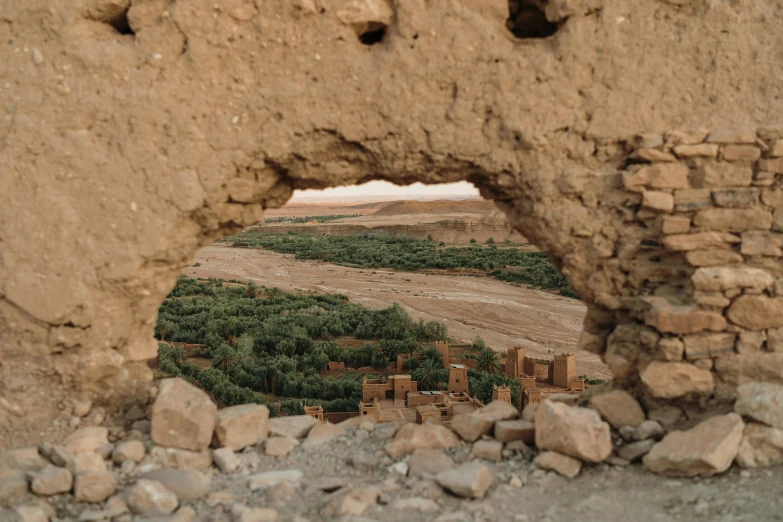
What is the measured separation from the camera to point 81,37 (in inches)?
141

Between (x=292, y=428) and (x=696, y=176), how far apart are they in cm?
325

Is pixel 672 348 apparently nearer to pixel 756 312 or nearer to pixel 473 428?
pixel 756 312

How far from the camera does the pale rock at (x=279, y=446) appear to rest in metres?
3.65

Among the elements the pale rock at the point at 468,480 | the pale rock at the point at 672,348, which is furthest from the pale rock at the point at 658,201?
the pale rock at the point at 468,480

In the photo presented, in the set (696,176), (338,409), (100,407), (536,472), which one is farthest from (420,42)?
(338,409)

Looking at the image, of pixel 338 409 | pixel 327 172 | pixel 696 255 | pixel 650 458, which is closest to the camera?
pixel 650 458

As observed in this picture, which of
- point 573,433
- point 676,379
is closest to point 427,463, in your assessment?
point 573,433

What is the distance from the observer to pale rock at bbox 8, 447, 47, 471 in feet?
10.5

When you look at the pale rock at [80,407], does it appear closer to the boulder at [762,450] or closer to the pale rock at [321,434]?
the pale rock at [321,434]

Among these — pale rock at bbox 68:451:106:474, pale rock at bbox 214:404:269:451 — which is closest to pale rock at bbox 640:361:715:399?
pale rock at bbox 214:404:269:451

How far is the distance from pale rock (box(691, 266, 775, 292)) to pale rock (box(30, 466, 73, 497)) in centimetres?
389

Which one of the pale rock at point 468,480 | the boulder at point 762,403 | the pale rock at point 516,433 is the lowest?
the pale rock at point 468,480

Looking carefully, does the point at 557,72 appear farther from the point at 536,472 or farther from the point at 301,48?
the point at 536,472

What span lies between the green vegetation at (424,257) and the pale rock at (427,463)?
22.4m
